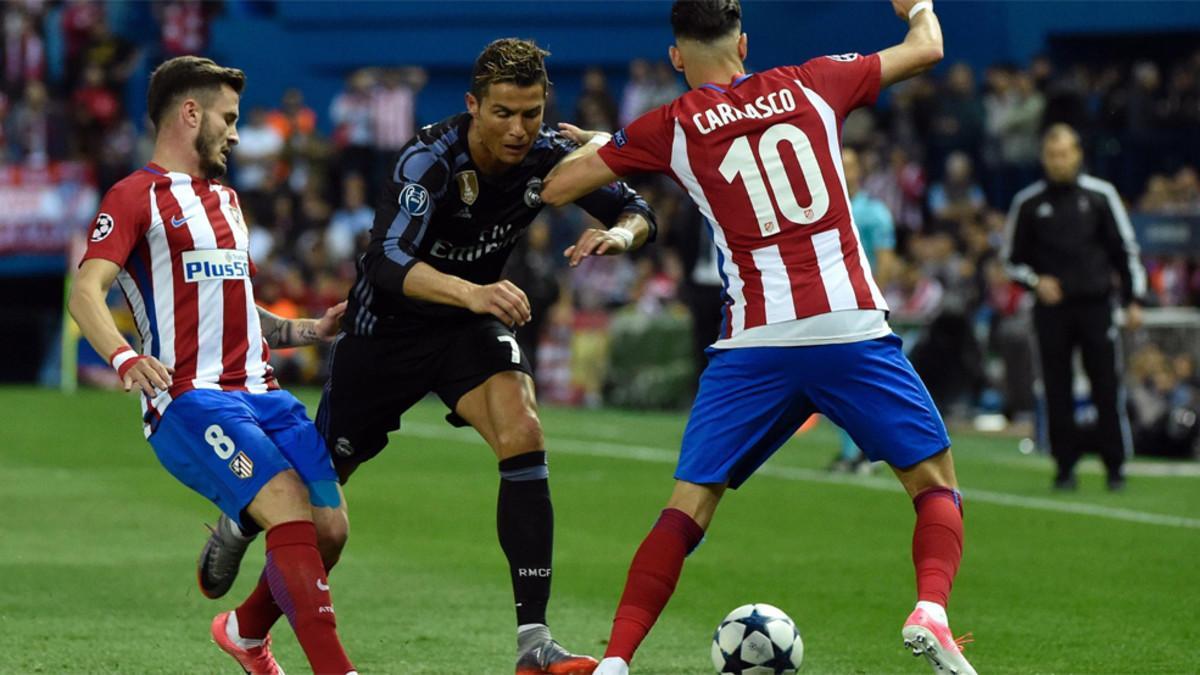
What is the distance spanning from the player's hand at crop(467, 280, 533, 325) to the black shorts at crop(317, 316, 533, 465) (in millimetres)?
866

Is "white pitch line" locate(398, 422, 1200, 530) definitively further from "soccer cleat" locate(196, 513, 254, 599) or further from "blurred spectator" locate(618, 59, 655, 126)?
"blurred spectator" locate(618, 59, 655, 126)

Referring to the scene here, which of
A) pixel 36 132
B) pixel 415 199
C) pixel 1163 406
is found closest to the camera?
pixel 415 199

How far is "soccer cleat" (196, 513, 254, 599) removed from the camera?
670 cm

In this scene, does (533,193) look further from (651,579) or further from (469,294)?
(651,579)

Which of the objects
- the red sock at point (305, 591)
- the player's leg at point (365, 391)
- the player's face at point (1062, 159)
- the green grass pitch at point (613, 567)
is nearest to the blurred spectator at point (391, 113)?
the green grass pitch at point (613, 567)

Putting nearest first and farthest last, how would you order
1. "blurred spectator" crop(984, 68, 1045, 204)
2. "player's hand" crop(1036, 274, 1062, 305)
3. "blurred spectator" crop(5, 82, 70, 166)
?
1. "player's hand" crop(1036, 274, 1062, 305)
2. "blurred spectator" crop(984, 68, 1045, 204)
3. "blurred spectator" crop(5, 82, 70, 166)

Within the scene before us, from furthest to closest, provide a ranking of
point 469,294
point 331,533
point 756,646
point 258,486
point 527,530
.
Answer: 1. point 527,530
2. point 331,533
3. point 756,646
4. point 469,294
5. point 258,486

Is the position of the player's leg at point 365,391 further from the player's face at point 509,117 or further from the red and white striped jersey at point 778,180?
the red and white striped jersey at point 778,180

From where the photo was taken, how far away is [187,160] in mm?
6461

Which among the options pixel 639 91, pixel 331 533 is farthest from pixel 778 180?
pixel 639 91

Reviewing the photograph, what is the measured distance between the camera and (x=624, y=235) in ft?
21.9

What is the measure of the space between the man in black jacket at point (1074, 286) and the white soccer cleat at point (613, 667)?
25.8 ft

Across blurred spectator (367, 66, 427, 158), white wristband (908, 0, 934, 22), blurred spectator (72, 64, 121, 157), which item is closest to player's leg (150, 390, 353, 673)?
white wristband (908, 0, 934, 22)

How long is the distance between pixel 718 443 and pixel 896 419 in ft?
1.92
